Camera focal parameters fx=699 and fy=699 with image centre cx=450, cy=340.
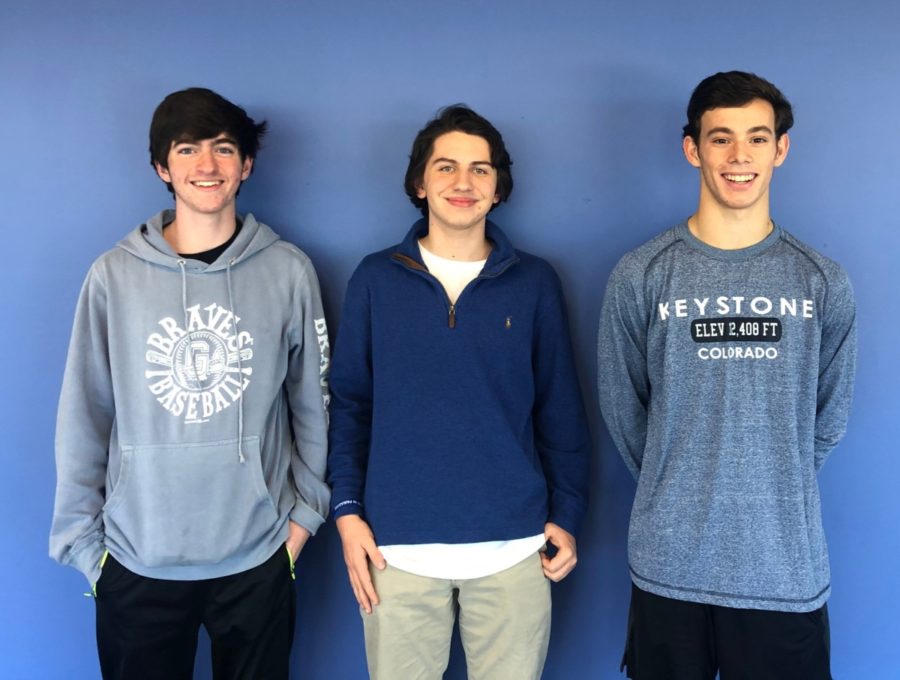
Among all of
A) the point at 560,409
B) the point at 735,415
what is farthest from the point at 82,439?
the point at 735,415

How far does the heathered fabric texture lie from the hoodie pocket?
0.83 meters

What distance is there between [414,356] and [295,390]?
327 millimetres

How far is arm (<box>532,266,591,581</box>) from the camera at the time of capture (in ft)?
5.12

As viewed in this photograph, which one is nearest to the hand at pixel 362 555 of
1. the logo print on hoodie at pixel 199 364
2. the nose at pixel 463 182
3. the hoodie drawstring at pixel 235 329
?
the hoodie drawstring at pixel 235 329

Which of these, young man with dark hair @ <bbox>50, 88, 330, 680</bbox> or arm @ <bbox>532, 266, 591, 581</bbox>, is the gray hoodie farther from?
arm @ <bbox>532, 266, 591, 581</bbox>

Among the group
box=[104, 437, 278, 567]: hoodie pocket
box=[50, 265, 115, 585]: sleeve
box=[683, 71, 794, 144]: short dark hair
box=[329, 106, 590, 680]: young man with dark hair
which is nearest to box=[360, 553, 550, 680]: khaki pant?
box=[329, 106, 590, 680]: young man with dark hair

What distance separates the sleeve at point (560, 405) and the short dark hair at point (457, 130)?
281mm

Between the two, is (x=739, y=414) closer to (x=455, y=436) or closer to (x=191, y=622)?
(x=455, y=436)

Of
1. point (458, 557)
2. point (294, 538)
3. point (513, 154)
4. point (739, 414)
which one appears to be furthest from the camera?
point (513, 154)

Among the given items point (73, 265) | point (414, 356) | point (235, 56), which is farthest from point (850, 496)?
point (73, 265)

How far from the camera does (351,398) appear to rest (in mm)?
1575

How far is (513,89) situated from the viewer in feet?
5.62

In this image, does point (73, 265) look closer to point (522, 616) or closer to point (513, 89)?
point (513, 89)

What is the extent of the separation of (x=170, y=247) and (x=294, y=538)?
70 centimetres
